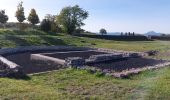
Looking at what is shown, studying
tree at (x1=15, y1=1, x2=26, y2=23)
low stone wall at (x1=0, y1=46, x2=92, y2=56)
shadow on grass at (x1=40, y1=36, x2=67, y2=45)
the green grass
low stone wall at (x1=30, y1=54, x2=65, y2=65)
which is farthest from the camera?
tree at (x1=15, y1=1, x2=26, y2=23)

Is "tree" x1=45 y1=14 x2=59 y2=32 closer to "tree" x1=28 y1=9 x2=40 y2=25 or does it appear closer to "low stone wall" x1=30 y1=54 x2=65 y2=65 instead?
"tree" x1=28 y1=9 x2=40 y2=25

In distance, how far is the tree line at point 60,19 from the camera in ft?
173

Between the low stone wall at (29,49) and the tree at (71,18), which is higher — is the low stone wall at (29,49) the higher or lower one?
the lower one

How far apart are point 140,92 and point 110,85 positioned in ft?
5.38

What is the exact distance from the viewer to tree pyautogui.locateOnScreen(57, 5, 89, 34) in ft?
203

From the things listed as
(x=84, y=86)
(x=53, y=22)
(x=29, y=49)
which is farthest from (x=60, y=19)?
(x=84, y=86)

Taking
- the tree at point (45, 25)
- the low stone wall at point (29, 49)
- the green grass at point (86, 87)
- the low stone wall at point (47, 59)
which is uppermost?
the tree at point (45, 25)

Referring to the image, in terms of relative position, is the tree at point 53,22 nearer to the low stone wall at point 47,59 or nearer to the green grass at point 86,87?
the low stone wall at point 47,59

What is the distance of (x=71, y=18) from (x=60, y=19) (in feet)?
8.12

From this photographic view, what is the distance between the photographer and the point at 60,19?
6250cm

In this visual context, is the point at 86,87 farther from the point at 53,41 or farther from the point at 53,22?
the point at 53,22

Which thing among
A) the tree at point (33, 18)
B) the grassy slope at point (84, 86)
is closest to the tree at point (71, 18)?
the tree at point (33, 18)

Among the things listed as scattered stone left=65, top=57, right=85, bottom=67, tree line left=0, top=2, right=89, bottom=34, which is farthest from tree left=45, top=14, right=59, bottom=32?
scattered stone left=65, top=57, right=85, bottom=67

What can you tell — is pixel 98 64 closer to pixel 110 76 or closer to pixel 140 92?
pixel 110 76
